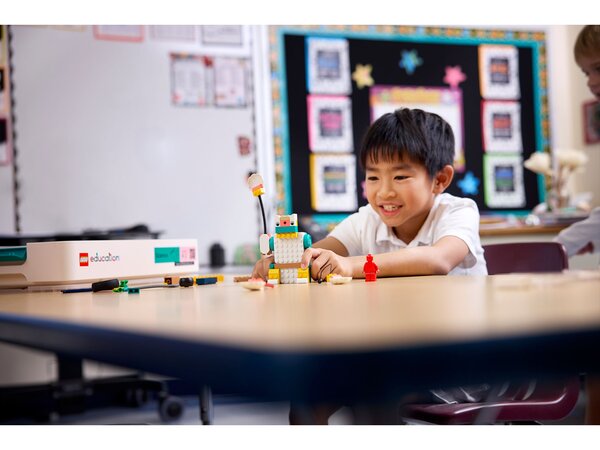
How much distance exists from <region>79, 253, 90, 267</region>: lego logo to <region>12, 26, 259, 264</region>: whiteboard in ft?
7.96

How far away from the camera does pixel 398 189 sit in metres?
1.50

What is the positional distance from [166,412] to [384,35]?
2455mm

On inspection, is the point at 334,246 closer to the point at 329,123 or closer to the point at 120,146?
the point at 120,146

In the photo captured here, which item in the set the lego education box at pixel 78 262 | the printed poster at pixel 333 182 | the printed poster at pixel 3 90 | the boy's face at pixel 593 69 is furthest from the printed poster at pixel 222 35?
the lego education box at pixel 78 262

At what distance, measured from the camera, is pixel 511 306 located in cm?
49

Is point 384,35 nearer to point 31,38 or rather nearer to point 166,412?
point 31,38

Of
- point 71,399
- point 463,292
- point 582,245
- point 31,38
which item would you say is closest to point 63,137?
point 31,38

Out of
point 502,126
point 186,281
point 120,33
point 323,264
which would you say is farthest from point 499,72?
point 186,281

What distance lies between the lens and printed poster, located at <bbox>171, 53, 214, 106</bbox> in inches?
144

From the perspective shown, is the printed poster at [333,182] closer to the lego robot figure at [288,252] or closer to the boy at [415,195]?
the boy at [415,195]

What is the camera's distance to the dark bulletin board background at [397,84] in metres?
3.89

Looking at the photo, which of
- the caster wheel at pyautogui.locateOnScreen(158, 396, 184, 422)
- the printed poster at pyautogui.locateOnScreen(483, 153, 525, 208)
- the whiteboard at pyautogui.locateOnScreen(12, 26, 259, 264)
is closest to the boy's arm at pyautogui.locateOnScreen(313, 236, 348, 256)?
the caster wheel at pyautogui.locateOnScreen(158, 396, 184, 422)

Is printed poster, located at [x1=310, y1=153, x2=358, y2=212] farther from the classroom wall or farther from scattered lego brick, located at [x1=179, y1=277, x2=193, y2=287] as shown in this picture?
scattered lego brick, located at [x1=179, y1=277, x2=193, y2=287]

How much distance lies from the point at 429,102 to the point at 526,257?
101 inches
